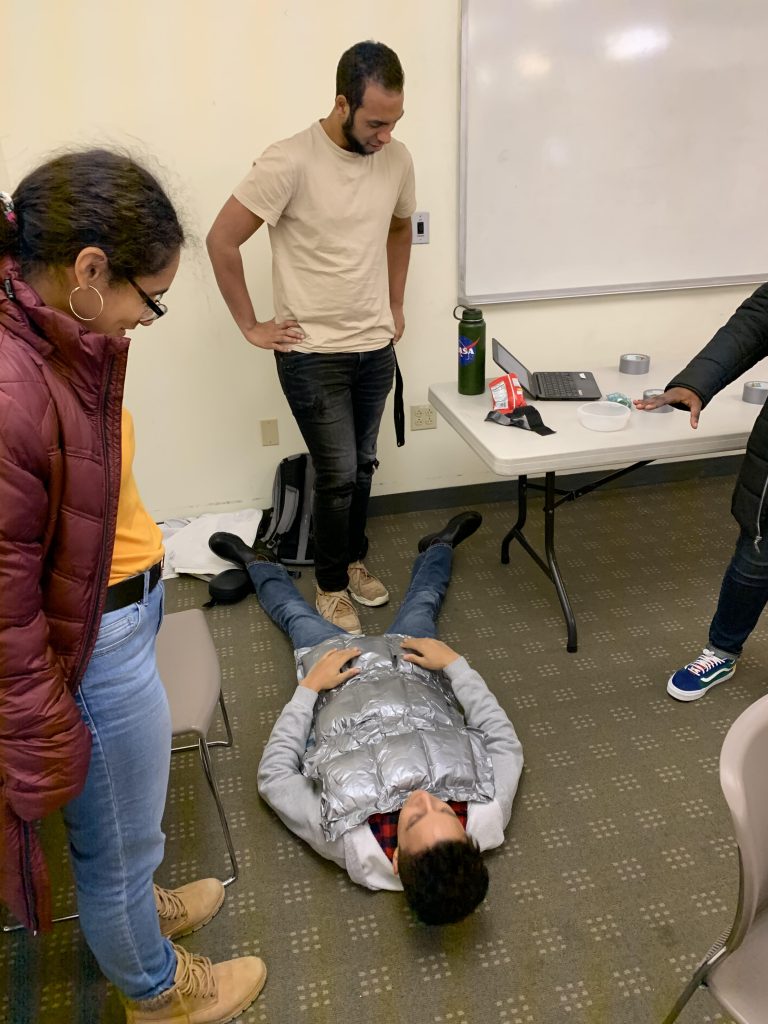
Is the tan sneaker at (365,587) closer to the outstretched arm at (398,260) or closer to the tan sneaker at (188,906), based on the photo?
the outstretched arm at (398,260)

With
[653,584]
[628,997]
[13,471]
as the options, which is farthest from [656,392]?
[13,471]

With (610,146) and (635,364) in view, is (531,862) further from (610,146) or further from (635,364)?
(610,146)

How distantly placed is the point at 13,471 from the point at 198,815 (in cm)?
126

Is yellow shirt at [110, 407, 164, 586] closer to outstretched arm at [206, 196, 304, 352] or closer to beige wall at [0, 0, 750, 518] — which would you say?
outstretched arm at [206, 196, 304, 352]

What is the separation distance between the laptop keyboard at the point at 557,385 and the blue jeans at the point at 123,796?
4.95ft

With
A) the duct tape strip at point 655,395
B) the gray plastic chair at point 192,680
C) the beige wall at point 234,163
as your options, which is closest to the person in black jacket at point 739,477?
the duct tape strip at point 655,395

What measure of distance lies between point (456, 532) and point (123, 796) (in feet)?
5.59

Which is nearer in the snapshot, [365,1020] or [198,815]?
[365,1020]

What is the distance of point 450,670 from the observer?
72.7 inches

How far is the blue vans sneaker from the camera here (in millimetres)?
2025

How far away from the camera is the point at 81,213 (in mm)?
792

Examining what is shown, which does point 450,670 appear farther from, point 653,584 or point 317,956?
point 653,584

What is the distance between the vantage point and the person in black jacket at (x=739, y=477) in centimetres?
180

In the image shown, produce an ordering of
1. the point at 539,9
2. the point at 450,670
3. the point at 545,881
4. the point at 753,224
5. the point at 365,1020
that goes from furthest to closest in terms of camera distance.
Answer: the point at 753,224
the point at 539,9
the point at 450,670
the point at 545,881
the point at 365,1020
